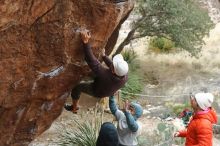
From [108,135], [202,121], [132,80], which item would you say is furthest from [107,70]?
[132,80]

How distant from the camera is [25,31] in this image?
6203 mm

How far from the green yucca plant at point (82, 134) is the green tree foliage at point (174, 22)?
648 cm

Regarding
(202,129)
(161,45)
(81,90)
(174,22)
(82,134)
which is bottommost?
(82,134)

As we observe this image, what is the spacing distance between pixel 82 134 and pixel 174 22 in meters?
7.08

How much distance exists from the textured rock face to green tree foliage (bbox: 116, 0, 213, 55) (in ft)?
29.5

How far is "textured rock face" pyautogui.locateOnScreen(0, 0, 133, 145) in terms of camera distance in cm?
611

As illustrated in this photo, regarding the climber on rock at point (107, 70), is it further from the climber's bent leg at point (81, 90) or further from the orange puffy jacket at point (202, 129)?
the orange puffy jacket at point (202, 129)

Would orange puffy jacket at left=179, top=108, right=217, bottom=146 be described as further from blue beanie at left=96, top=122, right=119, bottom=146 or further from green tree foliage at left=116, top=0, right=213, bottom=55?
green tree foliage at left=116, top=0, right=213, bottom=55

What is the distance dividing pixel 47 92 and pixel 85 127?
321 cm

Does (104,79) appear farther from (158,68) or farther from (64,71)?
(158,68)

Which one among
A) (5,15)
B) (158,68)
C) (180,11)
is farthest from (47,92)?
(158,68)

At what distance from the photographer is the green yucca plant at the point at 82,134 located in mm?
9711

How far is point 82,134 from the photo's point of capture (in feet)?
32.6

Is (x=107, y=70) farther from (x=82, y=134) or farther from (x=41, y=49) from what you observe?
(x=82, y=134)
